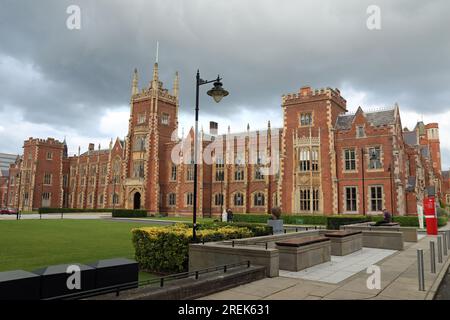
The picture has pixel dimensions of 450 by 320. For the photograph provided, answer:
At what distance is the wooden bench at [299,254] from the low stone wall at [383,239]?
23.6 feet

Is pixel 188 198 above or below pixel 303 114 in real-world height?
below

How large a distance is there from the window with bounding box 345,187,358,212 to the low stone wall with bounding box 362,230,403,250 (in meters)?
17.2

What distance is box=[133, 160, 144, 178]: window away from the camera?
5659 centimetres

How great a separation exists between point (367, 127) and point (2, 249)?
1306 inches

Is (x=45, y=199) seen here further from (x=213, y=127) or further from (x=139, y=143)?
(x=213, y=127)

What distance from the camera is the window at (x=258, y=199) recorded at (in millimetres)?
46000

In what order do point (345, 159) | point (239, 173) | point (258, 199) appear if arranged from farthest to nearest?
1. point (239, 173)
2. point (258, 199)
3. point (345, 159)

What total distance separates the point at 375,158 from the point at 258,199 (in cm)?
1717

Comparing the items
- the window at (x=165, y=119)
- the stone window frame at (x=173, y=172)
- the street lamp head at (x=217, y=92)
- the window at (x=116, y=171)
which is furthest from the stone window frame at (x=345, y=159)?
the window at (x=116, y=171)

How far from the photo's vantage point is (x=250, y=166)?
156ft

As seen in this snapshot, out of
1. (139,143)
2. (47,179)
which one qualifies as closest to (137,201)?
(139,143)

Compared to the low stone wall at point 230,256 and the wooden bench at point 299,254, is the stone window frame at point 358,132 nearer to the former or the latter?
the wooden bench at point 299,254
